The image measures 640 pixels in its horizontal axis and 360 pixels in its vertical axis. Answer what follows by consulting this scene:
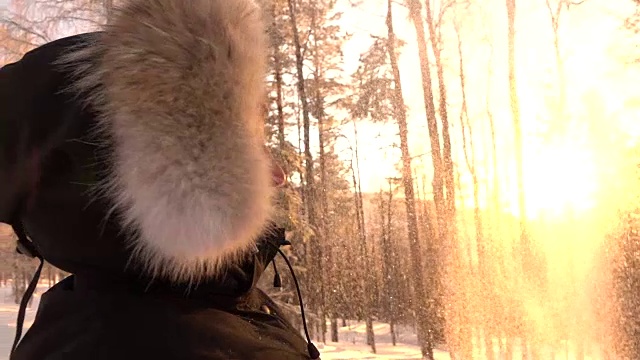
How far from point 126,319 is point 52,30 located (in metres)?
6.44

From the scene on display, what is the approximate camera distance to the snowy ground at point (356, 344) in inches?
259

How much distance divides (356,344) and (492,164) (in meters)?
3.98

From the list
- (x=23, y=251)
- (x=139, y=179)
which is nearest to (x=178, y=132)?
(x=139, y=179)

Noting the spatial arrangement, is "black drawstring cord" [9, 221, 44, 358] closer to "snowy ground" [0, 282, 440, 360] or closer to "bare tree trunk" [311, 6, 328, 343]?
"snowy ground" [0, 282, 440, 360]

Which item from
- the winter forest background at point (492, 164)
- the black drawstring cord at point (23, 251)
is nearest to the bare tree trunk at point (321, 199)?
the winter forest background at point (492, 164)

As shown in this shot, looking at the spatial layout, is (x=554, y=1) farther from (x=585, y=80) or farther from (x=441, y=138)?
(x=441, y=138)

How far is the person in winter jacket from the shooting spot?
2.09ft

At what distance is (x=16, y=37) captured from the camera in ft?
21.3

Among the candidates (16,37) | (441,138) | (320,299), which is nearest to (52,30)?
(16,37)

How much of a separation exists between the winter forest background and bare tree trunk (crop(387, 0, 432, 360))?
0.07ft

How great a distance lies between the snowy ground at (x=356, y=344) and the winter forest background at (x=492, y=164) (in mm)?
263

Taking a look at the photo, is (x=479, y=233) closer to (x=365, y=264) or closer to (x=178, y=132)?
(x=365, y=264)

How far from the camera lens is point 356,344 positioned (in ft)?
32.1

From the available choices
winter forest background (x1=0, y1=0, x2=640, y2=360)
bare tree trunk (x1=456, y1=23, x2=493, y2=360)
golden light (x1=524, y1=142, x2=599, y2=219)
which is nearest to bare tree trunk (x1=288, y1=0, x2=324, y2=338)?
winter forest background (x1=0, y1=0, x2=640, y2=360)
